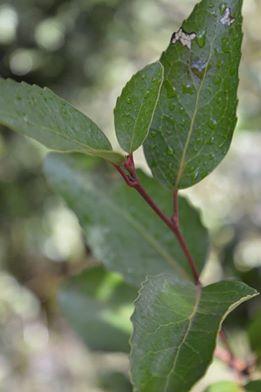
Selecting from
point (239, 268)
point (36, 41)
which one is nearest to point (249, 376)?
point (239, 268)

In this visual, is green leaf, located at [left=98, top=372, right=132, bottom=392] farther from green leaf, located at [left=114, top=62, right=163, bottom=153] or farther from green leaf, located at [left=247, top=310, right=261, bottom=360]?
green leaf, located at [left=114, top=62, right=163, bottom=153]

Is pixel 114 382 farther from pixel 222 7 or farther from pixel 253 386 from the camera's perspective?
pixel 222 7

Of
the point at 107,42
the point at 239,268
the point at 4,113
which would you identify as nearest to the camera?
the point at 4,113

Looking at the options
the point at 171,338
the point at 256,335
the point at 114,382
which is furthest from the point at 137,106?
the point at 114,382

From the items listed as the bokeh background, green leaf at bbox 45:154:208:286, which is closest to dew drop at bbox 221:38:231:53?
green leaf at bbox 45:154:208:286

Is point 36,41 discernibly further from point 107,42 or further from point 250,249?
point 250,249

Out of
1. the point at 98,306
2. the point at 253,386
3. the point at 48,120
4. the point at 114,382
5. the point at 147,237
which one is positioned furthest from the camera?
the point at 114,382

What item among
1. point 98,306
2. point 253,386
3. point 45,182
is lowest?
point 253,386
